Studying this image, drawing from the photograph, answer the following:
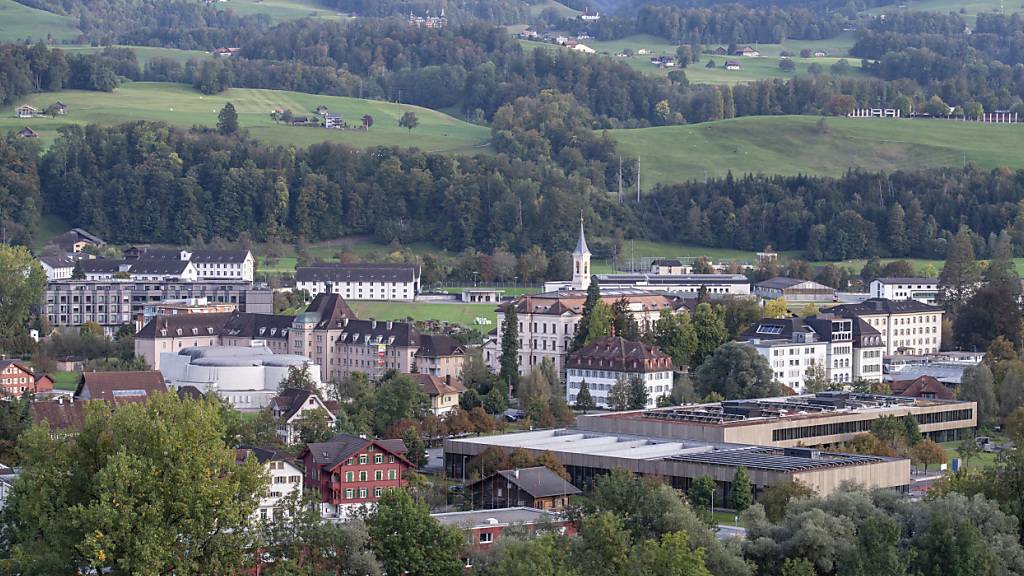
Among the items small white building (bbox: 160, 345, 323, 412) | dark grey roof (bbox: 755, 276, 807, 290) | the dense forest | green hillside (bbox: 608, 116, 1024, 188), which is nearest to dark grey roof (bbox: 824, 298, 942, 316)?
dark grey roof (bbox: 755, 276, 807, 290)

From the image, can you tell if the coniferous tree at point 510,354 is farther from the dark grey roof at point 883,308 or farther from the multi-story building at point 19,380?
the multi-story building at point 19,380

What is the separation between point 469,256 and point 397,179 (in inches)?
740

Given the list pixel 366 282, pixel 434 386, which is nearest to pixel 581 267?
pixel 366 282

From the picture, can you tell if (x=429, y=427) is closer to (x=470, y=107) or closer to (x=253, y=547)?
(x=253, y=547)

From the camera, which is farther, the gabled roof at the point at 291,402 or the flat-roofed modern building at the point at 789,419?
the gabled roof at the point at 291,402

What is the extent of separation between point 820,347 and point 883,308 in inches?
380

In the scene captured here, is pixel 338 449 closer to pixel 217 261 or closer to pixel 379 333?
pixel 379 333

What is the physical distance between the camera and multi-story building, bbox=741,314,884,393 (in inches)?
2977

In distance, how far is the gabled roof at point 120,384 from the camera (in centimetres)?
6438

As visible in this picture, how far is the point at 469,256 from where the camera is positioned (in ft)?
357

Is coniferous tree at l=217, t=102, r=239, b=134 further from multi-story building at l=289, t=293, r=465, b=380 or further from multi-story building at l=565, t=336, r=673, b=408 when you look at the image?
multi-story building at l=565, t=336, r=673, b=408

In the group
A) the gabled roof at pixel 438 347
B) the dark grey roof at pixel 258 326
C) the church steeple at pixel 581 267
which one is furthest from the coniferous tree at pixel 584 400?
the church steeple at pixel 581 267

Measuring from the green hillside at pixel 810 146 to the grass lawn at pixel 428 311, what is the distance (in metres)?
39.6

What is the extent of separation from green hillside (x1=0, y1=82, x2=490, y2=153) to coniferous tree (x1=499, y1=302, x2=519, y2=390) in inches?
2429
